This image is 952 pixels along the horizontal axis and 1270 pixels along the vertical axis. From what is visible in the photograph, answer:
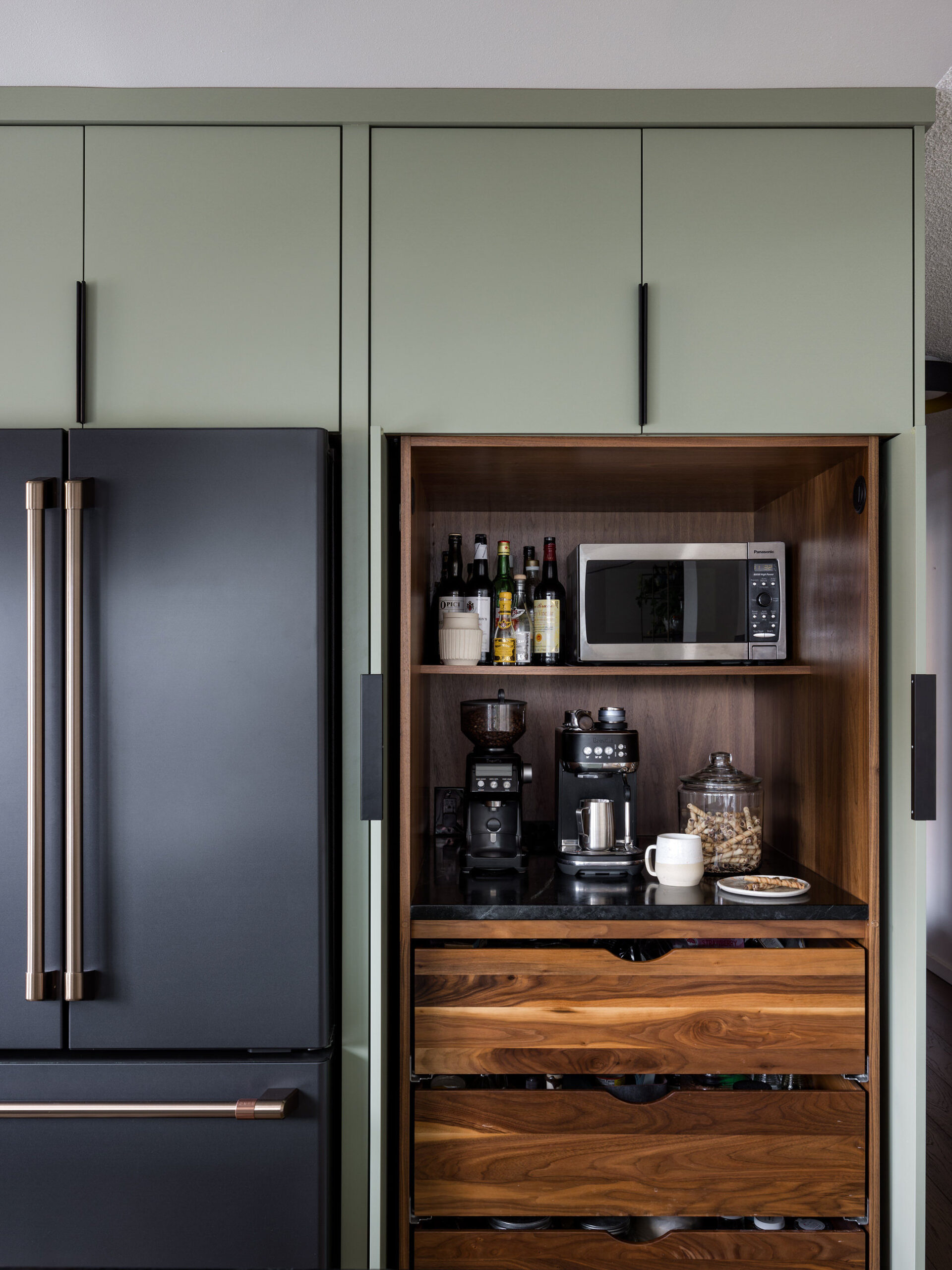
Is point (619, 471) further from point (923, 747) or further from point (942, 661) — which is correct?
point (942, 661)

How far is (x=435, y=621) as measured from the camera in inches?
89.2

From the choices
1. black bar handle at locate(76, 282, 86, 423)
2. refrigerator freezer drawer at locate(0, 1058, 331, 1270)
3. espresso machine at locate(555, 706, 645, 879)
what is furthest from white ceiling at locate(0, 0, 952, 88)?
refrigerator freezer drawer at locate(0, 1058, 331, 1270)

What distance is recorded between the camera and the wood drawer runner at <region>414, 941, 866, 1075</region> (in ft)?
5.50

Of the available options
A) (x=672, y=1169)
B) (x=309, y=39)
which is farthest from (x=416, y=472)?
(x=672, y=1169)

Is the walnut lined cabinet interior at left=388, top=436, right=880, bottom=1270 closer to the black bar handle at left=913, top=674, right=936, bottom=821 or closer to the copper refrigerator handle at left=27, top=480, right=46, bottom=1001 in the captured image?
the black bar handle at left=913, top=674, right=936, bottom=821

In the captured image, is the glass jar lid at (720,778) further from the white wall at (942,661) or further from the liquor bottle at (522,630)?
the white wall at (942,661)

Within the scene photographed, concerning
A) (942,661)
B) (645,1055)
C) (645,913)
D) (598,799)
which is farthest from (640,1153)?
(942,661)

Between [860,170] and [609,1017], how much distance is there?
5.59 feet

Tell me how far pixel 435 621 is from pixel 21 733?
1.01 meters

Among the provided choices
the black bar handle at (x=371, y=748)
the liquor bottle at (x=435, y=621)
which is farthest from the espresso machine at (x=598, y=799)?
the black bar handle at (x=371, y=748)

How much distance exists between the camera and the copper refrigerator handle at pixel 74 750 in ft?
5.09

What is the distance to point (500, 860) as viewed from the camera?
6.30 feet

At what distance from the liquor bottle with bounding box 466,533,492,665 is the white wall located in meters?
2.88

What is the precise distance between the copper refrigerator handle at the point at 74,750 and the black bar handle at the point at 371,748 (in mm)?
495
